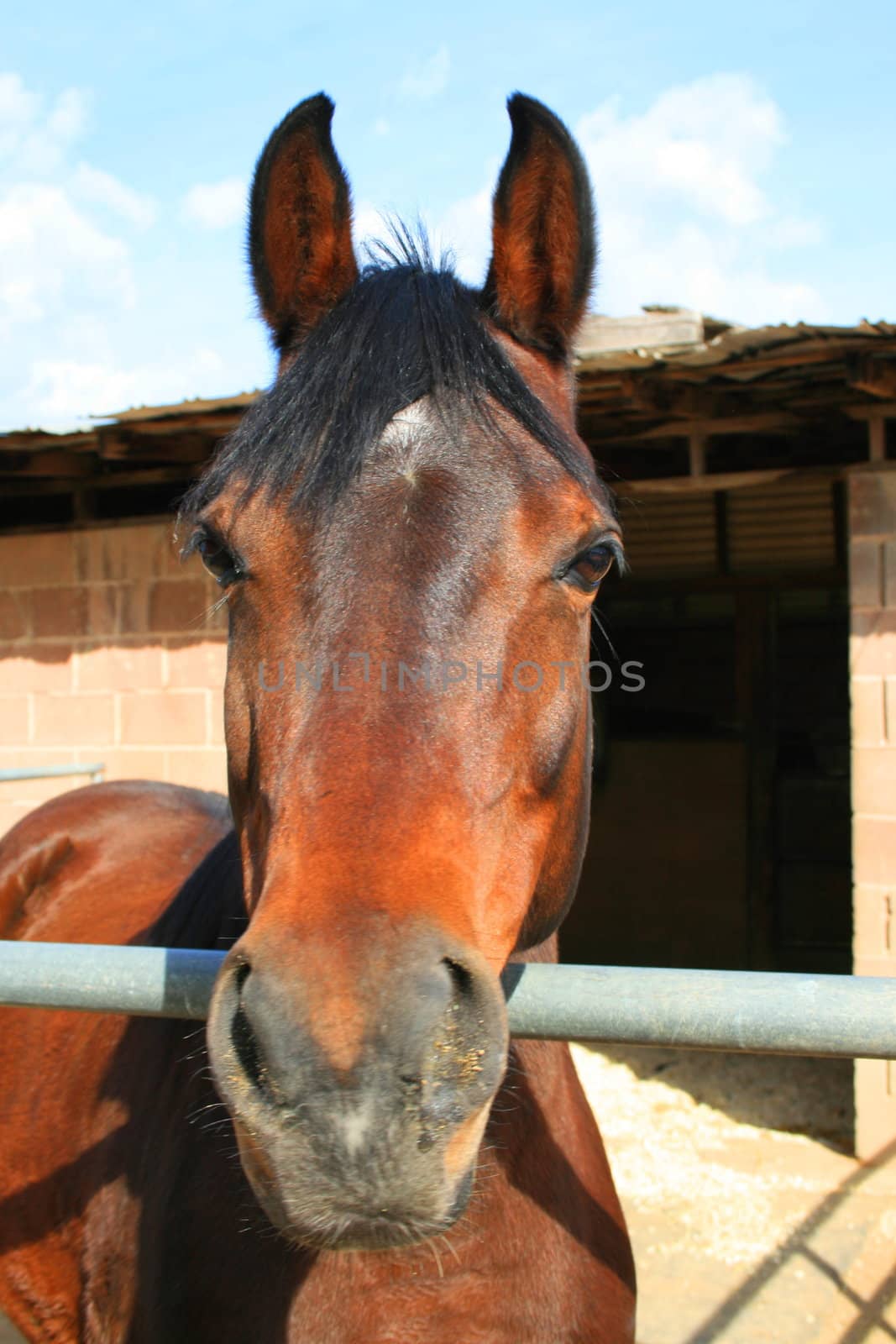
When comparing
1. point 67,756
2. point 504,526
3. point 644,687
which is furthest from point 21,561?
point 504,526

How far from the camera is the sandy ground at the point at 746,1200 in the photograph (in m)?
3.72

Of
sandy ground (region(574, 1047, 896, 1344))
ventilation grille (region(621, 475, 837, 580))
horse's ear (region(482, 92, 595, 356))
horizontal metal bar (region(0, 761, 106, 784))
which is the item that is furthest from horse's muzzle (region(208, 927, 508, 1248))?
ventilation grille (region(621, 475, 837, 580))

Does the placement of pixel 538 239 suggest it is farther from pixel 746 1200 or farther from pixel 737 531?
pixel 737 531

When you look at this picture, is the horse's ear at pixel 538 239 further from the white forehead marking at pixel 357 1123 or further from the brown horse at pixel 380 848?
the white forehead marking at pixel 357 1123

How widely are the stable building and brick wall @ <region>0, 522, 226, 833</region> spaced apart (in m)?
0.01

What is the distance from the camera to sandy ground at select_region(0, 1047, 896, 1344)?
3.72m

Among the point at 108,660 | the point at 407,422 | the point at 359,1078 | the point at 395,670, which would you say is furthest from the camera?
the point at 108,660

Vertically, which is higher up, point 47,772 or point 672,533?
point 672,533

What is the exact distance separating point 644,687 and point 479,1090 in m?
8.23

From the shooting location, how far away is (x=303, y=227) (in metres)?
1.82

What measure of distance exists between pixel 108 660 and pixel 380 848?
18.5 feet

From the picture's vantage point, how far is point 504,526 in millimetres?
1396

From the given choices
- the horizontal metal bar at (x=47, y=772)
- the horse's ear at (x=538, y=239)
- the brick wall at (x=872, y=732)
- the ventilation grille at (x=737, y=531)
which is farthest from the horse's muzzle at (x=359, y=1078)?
the ventilation grille at (x=737, y=531)

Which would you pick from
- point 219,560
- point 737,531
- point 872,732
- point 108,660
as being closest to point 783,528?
point 737,531
